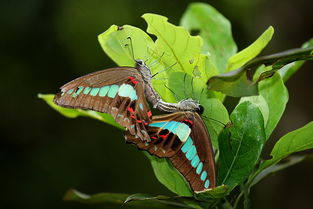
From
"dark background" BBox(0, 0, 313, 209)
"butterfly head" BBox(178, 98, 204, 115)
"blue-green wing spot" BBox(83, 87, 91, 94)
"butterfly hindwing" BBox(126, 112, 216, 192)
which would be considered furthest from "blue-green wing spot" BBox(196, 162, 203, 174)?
"dark background" BBox(0, 0, 313, 209)

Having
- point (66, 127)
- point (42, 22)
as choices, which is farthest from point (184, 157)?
point (66, 127)

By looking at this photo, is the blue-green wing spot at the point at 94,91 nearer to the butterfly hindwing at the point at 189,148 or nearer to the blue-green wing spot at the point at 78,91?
the blue-green wing spot at the point at 78,91

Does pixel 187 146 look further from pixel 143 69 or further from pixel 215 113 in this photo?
pixel 143 69

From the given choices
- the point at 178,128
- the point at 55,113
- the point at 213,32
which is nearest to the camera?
the point at 178,128

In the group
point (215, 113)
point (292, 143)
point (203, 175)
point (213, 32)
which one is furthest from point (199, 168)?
point (213, 32)

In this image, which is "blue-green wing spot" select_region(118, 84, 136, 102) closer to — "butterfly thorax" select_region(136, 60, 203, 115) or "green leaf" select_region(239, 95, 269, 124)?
"butterfly thorax" select_region(136, 60, 203, 115)

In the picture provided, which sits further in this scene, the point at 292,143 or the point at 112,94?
the point at 112,94

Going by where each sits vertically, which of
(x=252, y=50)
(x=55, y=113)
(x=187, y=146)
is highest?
(x=252, y=50)
